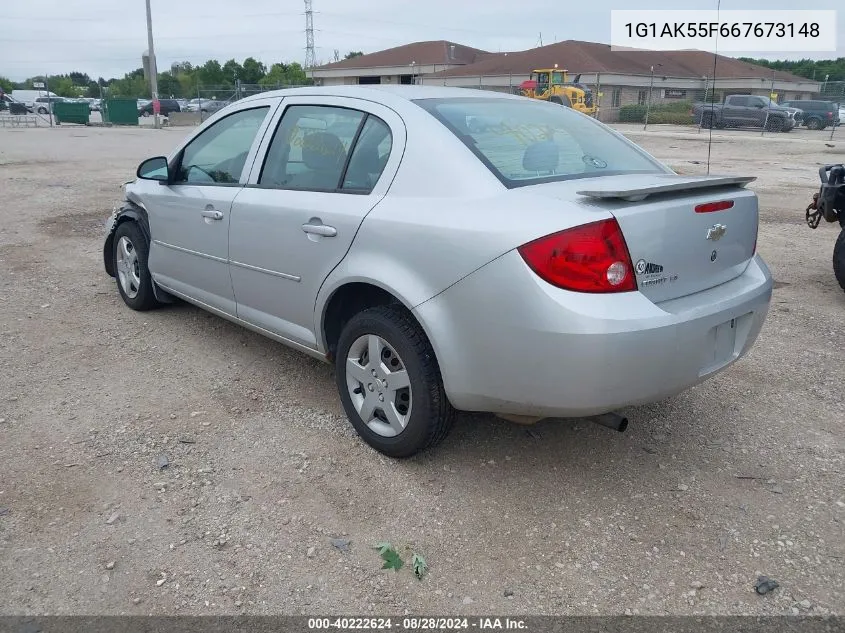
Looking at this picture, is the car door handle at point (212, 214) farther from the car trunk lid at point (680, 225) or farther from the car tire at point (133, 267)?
the car trunk lid at point (680, 225)

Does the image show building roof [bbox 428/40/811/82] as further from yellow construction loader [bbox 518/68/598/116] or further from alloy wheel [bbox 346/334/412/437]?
alloy wheel [bbox 346/334/412/437]

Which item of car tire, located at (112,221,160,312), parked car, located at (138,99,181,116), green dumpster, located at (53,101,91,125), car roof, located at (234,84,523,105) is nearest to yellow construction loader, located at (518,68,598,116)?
green dumpster, located at (53,101,91,125)

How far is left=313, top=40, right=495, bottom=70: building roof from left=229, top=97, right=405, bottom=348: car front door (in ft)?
180

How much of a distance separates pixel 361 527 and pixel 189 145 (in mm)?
2938

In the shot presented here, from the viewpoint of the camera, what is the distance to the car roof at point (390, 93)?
3504 millimetres

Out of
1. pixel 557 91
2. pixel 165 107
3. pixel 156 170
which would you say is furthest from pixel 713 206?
pixel 165 107

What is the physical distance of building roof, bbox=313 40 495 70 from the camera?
56.4 metres

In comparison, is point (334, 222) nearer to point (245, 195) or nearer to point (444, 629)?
point (245, 195)

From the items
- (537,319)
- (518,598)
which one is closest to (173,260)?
(537,319)

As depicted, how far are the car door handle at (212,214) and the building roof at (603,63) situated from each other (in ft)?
143

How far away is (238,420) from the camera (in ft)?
12.4

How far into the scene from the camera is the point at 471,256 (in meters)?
2.76

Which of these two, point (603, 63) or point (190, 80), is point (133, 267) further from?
point (190, 80)

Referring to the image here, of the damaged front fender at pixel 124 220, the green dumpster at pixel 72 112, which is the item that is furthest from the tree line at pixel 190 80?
the damaged front fender at pixel 124 220
